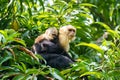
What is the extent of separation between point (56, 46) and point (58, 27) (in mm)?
202

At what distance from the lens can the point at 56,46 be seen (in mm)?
4730

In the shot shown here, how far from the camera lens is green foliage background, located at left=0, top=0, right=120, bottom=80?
10.7ft

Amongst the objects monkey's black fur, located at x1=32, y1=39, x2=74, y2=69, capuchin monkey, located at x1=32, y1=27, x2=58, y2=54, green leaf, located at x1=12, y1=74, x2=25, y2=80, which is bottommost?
monkey's black fur, located at x1=32, y1=39, x2=74, y2=69

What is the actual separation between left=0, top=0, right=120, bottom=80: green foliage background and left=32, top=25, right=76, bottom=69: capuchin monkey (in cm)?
7

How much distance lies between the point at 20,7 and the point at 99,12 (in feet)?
8.09

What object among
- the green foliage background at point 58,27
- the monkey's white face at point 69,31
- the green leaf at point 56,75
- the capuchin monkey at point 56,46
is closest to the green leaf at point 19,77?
the green foliage background at point 58,27

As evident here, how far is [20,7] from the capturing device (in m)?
4.12

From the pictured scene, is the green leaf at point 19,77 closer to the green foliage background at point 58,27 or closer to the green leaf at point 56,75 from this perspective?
the green foliage background at point 58,27

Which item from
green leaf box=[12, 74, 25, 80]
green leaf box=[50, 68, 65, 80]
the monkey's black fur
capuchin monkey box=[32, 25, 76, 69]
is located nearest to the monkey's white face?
capuchin monkey box=[32, 25, 76, 69]

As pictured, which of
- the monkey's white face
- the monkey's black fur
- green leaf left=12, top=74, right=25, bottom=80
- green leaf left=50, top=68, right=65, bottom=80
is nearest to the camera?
green leaf left=12, top=74, right=25, bottom=80

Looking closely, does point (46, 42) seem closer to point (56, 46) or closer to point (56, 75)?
point (56, 46)

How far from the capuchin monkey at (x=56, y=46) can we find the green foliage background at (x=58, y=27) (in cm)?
7

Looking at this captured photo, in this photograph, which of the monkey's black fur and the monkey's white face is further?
the monkey's white face

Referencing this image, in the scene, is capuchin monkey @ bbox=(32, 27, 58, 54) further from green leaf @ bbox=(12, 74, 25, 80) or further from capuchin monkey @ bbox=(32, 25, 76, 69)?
green leaf @ bbox=(12, 74, 25, 80)
